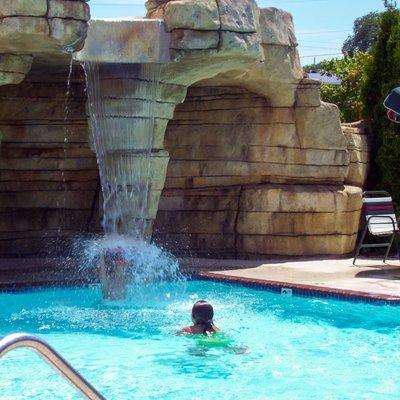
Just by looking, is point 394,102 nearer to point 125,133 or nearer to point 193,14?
point 193,14

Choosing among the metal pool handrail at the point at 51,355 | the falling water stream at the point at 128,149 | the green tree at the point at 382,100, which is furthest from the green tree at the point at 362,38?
the metal pool handrail at the point at 51,355

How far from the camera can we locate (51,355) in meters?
2.51

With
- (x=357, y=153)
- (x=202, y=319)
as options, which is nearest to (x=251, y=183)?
(x=357, y=153)

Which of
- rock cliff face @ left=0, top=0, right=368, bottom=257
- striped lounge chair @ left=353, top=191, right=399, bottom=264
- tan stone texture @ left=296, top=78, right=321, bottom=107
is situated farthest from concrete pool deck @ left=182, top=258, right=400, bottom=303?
tan stone texture @ left=296, top=78, right=321, bottom=107

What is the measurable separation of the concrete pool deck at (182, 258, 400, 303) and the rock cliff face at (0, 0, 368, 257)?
1.59 ft

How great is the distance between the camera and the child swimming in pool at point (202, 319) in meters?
6.36

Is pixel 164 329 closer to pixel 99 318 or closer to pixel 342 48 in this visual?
pixel 99 318

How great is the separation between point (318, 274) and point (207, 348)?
146 inches

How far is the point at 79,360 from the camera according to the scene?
20.5 feet

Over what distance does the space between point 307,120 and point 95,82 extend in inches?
113

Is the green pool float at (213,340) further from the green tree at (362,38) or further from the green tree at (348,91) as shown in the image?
the green tree at (362,38)

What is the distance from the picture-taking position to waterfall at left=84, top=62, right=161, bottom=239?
9539 mm

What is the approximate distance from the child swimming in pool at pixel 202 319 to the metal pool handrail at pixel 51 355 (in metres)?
3.83

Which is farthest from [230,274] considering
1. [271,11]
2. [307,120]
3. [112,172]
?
[271,11]
